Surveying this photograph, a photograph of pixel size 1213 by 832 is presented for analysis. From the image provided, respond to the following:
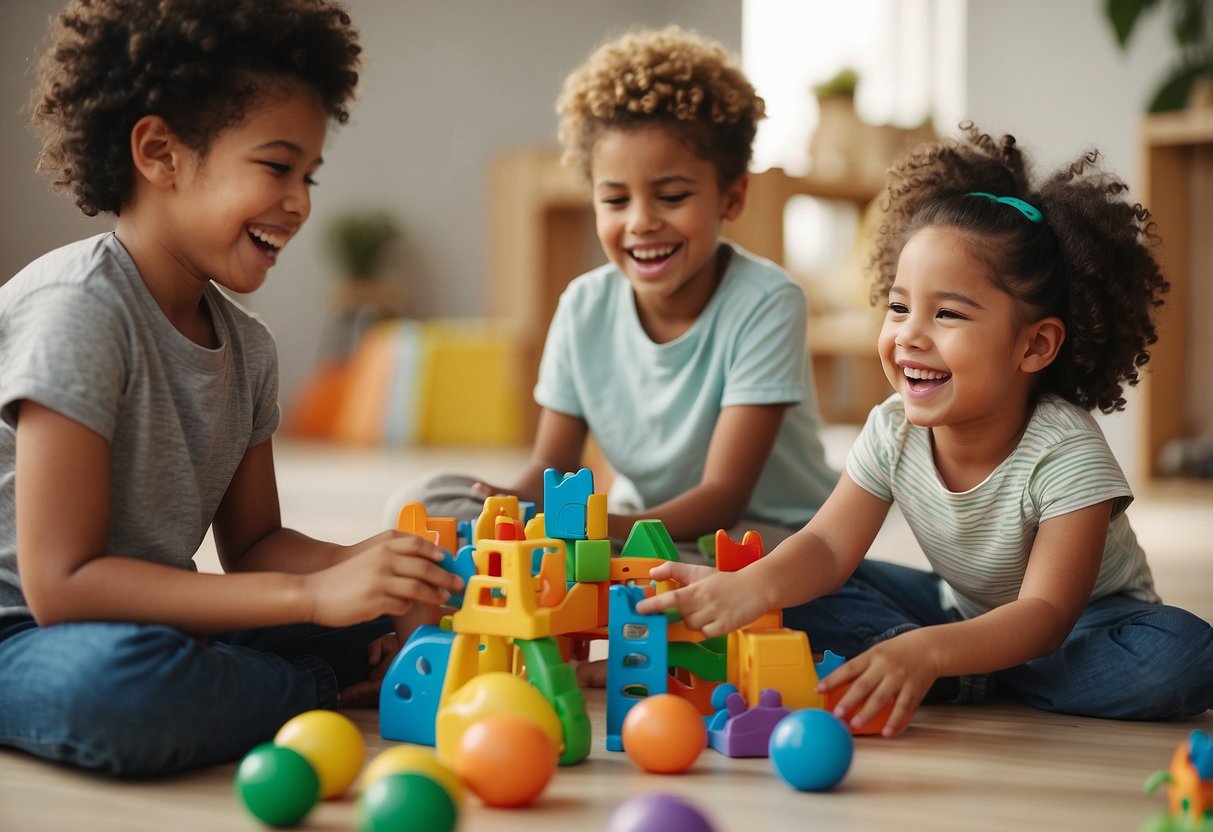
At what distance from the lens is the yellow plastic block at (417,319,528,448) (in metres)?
A: 4.50

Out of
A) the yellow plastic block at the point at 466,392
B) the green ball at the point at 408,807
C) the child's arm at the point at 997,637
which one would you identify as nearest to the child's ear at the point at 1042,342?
the child's arm at the point at 997,637

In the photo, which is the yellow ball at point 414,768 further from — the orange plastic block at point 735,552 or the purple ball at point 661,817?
the orange plastic block at point 735,552

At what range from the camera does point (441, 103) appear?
207 inches

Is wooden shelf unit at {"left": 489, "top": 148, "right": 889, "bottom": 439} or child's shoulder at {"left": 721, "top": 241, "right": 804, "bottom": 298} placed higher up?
wooden shelf unit at {"left": 489, "top": 148, "right": 889, "bottom": 439}

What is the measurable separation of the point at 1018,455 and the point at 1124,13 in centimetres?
288

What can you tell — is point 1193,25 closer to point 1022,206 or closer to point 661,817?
point 1022,206

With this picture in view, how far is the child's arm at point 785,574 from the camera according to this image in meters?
1.07

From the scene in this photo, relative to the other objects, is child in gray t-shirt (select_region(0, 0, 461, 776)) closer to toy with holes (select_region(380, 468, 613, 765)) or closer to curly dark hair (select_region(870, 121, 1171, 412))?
toy with holes (select_region(380, 468, 613, 765))

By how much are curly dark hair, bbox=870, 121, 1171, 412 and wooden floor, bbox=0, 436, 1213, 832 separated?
33 centimetres

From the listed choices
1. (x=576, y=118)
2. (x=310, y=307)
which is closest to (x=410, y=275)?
(x=310, y=307)

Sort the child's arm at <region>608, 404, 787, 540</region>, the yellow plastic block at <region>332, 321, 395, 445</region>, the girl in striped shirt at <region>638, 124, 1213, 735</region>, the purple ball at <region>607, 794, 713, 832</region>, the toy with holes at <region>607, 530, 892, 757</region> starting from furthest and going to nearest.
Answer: the yellow plastic block at <region>332, 321, 395, 445</region>
the child's arm at <region>608, 404, 787, 540</region>
the girl in striped shirt at <region>638, 124, 1213, 735</region>
the toy with holes at <region>607, 530, 892, 757</region>
the purple ball at <region>607, 794, 713, 832</region>

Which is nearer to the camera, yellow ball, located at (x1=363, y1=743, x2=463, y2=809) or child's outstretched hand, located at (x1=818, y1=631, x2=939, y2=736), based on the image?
yellow ball, located at (x1=363, y1=743, x2=463, y2=809)

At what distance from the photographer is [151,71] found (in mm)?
1110

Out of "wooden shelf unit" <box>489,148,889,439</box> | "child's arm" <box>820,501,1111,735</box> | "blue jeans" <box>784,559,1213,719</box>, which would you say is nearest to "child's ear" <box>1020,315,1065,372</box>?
"child's arm" <box>820,501,1111,735</box>
